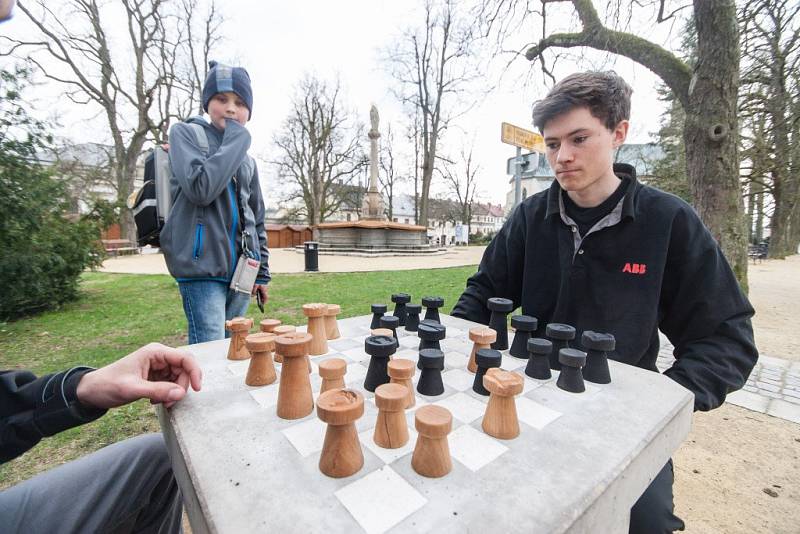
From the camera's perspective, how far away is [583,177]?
1.51 metres

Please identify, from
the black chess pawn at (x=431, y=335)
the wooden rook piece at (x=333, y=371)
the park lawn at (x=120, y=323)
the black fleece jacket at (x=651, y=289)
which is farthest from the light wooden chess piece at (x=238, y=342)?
the park lawn at (x=120, y=323)

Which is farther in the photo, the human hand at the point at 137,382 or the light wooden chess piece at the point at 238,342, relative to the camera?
the light wooden chess piece at the point at 238,342

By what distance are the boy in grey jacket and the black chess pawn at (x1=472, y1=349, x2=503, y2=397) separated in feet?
5.15

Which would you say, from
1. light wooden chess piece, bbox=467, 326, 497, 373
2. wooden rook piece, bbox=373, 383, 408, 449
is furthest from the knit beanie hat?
wooden rook piece, bbox=373, 383, 408, 449

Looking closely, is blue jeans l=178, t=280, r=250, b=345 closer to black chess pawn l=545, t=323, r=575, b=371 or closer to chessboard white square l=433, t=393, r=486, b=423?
chessboard white square l=433, t=393, r=486, b=423

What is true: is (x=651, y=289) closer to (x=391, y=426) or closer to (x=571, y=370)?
(x=571, y=370)

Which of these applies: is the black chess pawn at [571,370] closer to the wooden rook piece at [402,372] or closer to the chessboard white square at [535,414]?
the chessboard white square at [535,414]

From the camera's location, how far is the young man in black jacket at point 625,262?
51.1 inches

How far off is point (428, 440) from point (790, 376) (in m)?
4.68

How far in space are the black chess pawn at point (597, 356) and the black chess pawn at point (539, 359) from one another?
4.3 inches

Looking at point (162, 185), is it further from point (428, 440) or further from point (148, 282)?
point (148, 282)

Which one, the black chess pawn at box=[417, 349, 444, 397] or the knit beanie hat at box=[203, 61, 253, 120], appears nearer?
the black chess pawn at box=[417, 349, 444, 397]

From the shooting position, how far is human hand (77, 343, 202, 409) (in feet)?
2.91

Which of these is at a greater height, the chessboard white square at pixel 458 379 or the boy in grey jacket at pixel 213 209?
the boy in grey jacket at pixel 213 209
